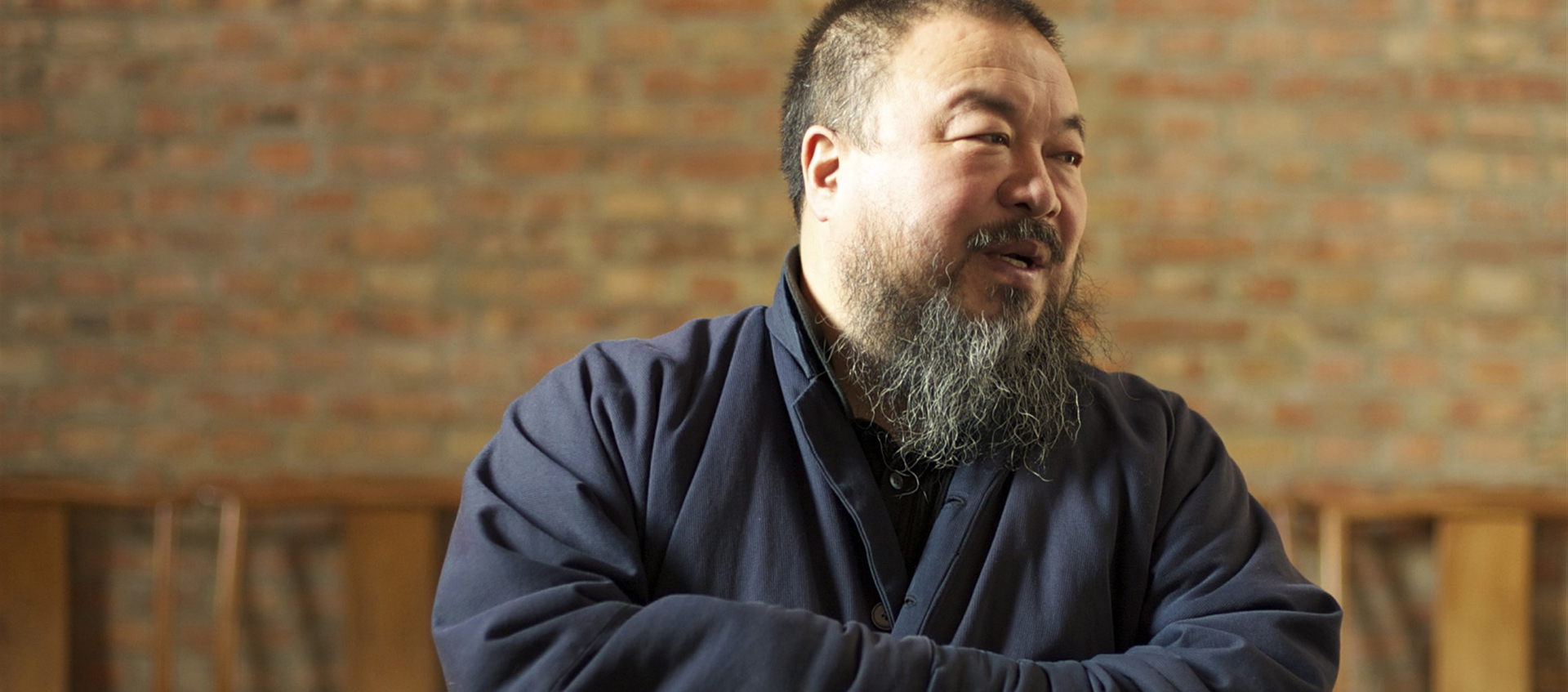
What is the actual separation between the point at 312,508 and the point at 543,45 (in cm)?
125

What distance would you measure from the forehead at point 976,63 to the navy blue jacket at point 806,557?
14.1 inches

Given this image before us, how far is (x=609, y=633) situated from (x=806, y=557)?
288 mm

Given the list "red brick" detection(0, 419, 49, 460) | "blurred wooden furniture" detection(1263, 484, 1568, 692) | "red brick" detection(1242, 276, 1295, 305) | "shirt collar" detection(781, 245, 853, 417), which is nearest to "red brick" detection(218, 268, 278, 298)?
"red brick" detection(0, 419, 49, 460)

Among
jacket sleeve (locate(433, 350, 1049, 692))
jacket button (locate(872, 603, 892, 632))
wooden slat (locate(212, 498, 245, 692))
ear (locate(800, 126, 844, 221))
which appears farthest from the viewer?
wooden slat (locate(212, 498, 245, 692))

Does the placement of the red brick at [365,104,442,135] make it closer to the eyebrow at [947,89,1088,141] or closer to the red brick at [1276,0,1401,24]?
the eyebrow at [947,89,1088,141]

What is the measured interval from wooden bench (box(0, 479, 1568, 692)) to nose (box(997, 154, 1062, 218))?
5.54ft

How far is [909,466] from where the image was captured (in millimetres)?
1622

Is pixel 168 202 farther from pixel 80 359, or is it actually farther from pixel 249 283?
pixel 80 359

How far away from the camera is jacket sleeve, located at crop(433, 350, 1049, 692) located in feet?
4.08

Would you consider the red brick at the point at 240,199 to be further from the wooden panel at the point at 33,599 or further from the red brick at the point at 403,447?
the wooden panel at the point at 33,599

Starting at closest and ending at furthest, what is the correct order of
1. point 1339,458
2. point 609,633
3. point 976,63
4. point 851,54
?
point 609,633 < point 976,63 < point 851,54 < point 1339,458

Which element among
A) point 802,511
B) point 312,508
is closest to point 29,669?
point 312,508

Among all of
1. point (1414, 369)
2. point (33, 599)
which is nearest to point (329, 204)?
point (33, 599)

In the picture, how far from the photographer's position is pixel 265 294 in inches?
115
